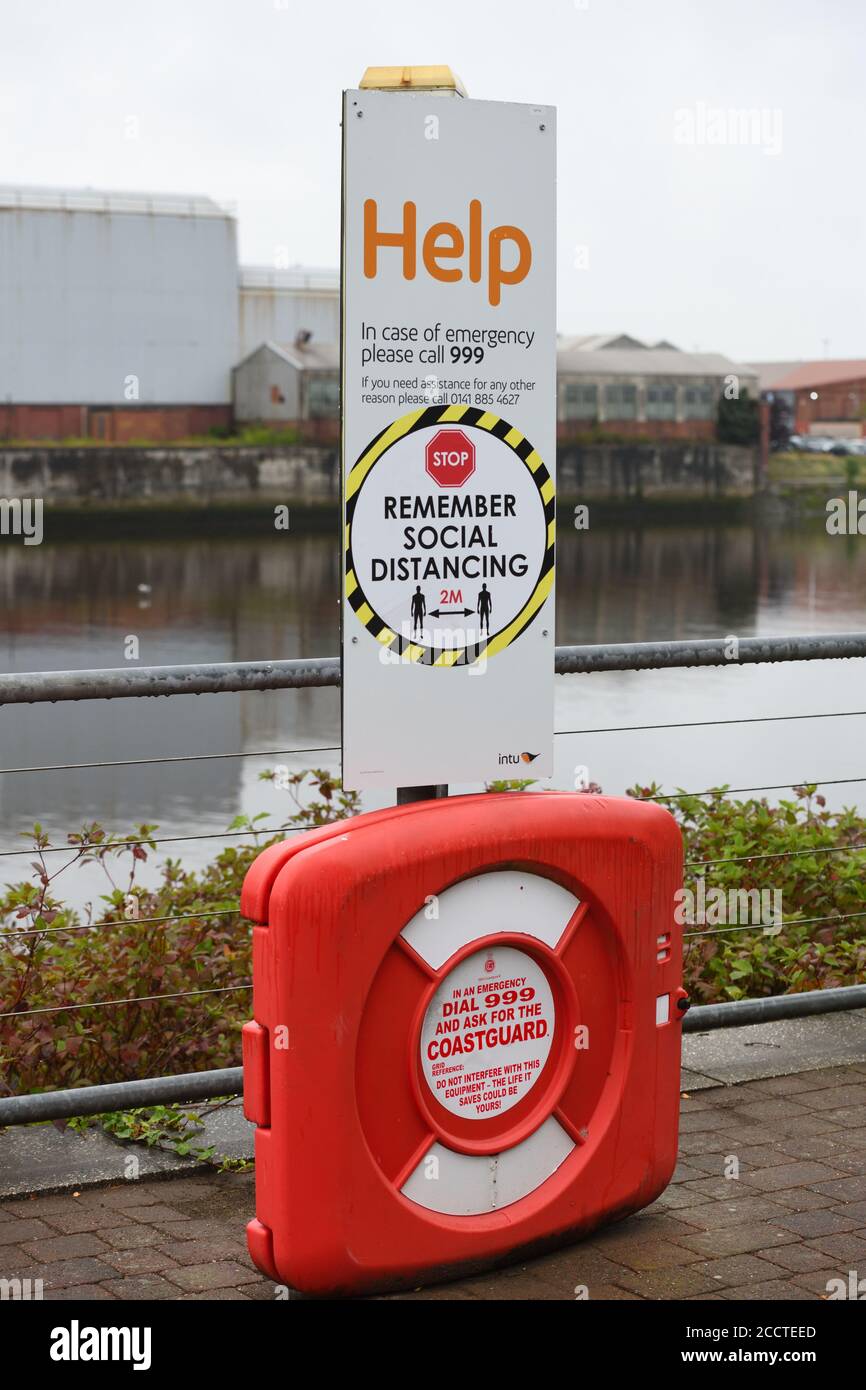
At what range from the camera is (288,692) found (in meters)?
19.2

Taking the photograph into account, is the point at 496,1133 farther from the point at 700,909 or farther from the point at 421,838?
the point at 700,909

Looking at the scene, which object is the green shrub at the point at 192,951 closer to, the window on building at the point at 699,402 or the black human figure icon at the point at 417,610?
the black human figure icon at the point at 417,610

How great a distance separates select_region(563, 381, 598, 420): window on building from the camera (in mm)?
68438

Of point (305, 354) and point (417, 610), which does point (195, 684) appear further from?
point (305, 354)

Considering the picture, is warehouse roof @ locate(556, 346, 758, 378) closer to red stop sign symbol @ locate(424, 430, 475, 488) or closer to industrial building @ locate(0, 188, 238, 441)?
industrial building @ locate(0, 188, 238, 441)

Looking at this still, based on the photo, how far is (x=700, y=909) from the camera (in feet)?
19.7

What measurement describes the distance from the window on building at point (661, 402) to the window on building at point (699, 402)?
50 centimetres

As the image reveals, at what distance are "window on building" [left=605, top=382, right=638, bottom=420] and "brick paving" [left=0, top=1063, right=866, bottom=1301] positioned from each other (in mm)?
65354

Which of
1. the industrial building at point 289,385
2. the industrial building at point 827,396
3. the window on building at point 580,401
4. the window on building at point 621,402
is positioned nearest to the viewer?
the industrial building at point 289,385

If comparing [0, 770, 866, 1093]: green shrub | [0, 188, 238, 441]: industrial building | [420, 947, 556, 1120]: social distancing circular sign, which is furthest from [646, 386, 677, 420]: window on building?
[420, 947, 556, 1120]: social distancing circular sign

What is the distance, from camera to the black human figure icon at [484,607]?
3.73 m

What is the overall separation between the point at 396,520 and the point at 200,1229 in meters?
1.59

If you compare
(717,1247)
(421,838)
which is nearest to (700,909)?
(717,1247)

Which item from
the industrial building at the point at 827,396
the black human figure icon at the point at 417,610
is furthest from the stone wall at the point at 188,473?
the black human figure icon at the point at 417,610
